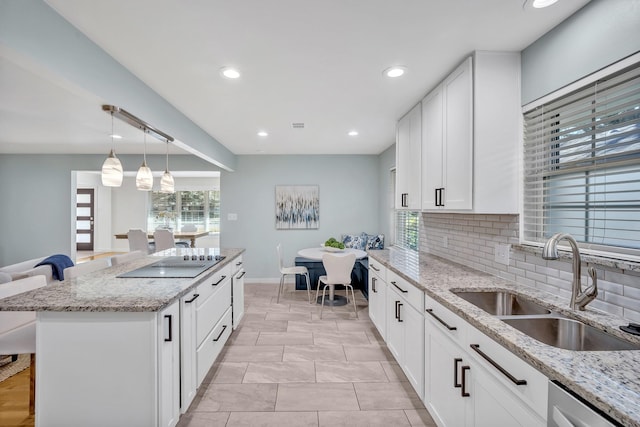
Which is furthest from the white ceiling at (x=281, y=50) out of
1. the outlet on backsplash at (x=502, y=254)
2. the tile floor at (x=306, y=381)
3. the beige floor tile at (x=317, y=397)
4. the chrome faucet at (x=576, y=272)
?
the beige floor tile at (x=317, y=397)

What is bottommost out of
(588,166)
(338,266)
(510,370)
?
(338,266)

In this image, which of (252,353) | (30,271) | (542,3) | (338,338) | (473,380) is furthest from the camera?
(338,338)

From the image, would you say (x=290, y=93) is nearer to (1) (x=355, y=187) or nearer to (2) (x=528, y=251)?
(2) (x=528, y=251)

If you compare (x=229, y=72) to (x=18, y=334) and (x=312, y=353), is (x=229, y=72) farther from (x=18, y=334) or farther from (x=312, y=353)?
(x=312, y=353)

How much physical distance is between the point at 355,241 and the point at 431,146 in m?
3.26

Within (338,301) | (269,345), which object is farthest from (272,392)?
(338,301)

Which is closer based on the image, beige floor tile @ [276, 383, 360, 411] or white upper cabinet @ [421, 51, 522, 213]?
white upper cabinet @ [421, 51, 522, 213]

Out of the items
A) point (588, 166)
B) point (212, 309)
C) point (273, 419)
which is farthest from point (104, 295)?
point (588, 166)

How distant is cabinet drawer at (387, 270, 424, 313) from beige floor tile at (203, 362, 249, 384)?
1470mm

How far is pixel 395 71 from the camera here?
87.5 inches

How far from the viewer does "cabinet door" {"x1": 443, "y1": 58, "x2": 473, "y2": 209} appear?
2000 millimetres

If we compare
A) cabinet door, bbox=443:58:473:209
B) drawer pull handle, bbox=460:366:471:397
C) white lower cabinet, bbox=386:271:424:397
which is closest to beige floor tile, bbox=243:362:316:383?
white lower cabinet, bbox=386:271:424:397

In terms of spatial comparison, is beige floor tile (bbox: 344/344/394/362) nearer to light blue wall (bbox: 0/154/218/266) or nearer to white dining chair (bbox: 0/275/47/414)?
white dining chair (bbox: 0/275/47/414)

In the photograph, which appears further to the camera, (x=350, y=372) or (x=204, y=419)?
(x=350, y=372)
